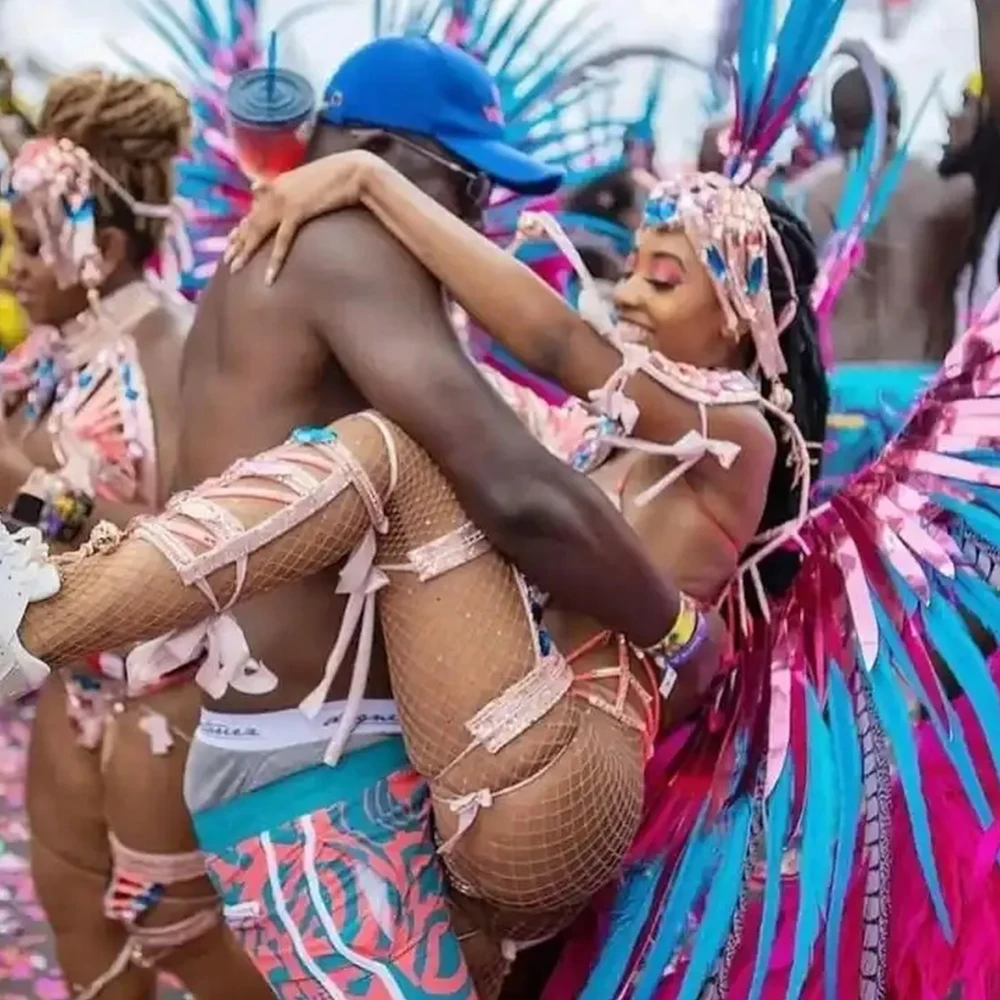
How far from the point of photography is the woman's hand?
4.54 feet

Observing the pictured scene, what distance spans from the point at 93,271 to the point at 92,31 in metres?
1.12

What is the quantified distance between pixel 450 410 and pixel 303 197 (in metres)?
0.24

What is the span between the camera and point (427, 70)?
148 centimetres

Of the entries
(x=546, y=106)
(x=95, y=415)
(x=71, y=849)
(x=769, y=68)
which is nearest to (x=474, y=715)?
(x=769, y=68)

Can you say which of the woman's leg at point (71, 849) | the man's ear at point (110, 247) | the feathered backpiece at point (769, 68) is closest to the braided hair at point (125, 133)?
the man's ear at point (110, 247)

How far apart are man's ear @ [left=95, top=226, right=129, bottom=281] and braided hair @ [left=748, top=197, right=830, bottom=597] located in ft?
2.91

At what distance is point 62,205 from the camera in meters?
2.06

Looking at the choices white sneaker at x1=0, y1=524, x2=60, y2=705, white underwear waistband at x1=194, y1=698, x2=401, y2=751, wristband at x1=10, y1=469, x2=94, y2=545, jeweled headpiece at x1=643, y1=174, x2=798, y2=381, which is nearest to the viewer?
white sneaker at x1=0, y1=524, x2=60, y2=705

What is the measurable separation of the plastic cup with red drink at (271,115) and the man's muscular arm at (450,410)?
0.55 metres

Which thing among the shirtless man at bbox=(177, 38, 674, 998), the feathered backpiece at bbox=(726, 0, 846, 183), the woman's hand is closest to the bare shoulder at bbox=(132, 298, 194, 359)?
the shirtless man at bbox=(177, 38, 674, 998)

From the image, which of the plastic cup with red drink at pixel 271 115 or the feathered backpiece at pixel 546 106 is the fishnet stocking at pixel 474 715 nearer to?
the plastic cup with red drink at pixel 271 115

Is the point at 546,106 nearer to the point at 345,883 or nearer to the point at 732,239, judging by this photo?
the point at 732,239

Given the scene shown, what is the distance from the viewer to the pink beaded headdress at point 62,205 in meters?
2.06

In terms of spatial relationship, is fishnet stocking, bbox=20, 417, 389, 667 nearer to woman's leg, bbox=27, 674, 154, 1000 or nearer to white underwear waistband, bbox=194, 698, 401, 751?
white underwear waistband, bbox=194, 698, 401, 751
